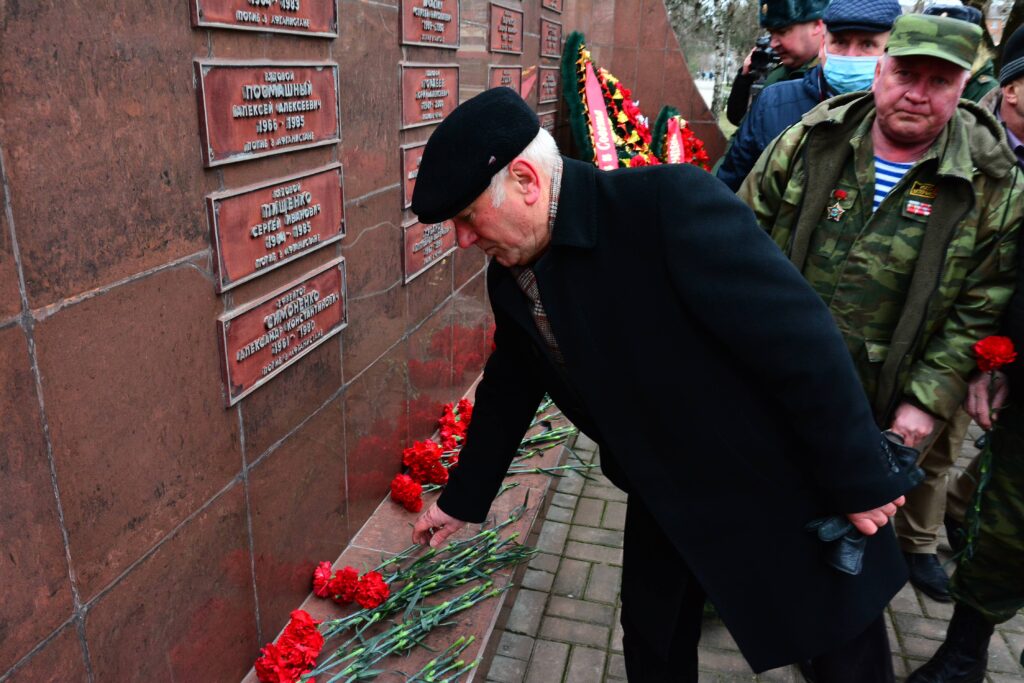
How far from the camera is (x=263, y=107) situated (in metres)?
2.18

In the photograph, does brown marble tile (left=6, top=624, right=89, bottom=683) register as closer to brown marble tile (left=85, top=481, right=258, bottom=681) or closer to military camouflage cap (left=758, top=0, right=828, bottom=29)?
brown marble tile (left=85, top=481, right=258, bottom=681)

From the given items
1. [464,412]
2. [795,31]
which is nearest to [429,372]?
[464,412]

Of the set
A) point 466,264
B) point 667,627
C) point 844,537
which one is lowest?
point 667,627

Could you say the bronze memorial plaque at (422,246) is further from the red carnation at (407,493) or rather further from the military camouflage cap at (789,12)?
the military camouflage cap at (789,12)

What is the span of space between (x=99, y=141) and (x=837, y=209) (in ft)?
7.03

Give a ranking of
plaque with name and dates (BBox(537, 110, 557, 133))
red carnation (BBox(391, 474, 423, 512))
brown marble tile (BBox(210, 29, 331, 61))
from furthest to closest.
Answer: plaque with name and dates (BBox(537, 110, 557, 133)) → red carnation (BBox(391, 474, 423, 512)) → brown marble tile (BBox(210, 29, 331, 61))

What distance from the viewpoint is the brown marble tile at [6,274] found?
1455 mm

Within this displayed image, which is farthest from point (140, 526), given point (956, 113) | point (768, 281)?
point (956, 113)

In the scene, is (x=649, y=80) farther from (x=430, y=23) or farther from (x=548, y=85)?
(x=430, y=23)

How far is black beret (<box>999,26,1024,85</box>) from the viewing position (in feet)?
8.55

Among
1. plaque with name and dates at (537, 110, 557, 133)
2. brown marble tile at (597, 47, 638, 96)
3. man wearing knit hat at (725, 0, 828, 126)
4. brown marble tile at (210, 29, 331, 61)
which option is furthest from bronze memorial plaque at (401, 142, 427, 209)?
brown marble tile at (597, 47, 638, 96)

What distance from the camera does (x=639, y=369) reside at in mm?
1739

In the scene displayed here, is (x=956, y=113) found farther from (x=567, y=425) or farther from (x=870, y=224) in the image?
(x=567, y=425)

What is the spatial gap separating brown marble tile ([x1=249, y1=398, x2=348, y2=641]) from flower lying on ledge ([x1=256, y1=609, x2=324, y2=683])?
14 cm
